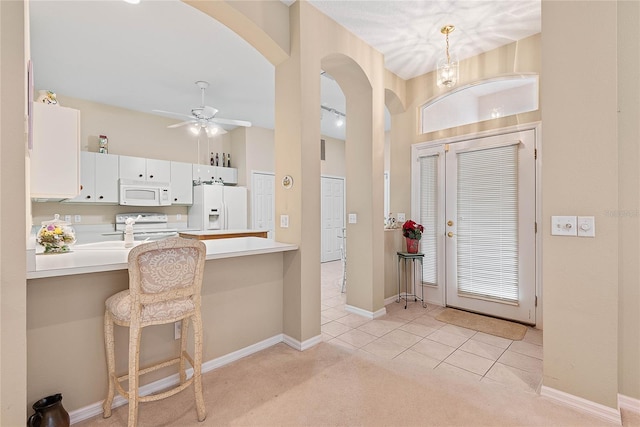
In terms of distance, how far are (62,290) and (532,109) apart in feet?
14.1

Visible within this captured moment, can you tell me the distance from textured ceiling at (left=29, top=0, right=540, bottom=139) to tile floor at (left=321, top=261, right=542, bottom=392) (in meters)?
3.04

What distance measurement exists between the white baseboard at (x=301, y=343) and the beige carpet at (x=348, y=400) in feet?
0.76

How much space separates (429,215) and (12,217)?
12.6 feet

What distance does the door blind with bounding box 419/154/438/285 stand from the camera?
390cm

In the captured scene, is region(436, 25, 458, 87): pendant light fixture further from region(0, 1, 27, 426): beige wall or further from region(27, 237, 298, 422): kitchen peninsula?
region(0, 1, 27, 426): beige wall

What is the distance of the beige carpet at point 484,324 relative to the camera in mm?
3020

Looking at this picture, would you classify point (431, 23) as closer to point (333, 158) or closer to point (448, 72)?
point (448, 72)

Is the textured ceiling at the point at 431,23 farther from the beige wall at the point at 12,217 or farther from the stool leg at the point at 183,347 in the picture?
the stool leg at the point at 183,347

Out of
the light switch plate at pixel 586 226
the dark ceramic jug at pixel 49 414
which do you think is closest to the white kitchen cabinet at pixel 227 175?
the dark ceramic jug at pixel 49 414

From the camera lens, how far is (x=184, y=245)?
175cm

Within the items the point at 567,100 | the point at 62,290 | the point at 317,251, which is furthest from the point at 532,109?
the point at 62,290

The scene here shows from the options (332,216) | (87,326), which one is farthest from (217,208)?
(87,326)

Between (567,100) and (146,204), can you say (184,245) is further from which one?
(146,204)

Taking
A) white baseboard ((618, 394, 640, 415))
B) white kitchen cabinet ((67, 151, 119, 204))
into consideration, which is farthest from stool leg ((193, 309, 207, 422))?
white kitchen cabinet ((67, 151, 119, 204))
